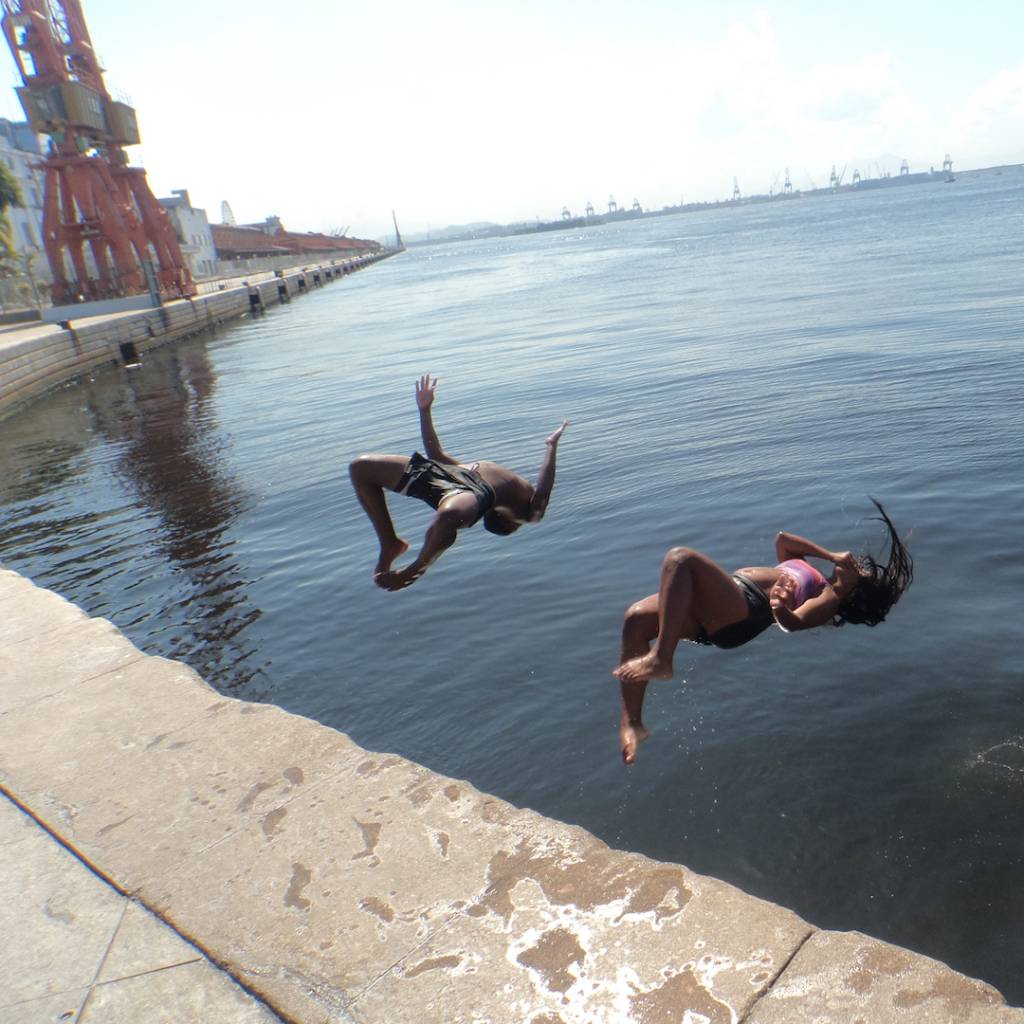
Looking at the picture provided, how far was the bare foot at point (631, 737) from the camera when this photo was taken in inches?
163

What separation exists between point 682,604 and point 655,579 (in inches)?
206

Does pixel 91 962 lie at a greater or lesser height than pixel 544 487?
lesser

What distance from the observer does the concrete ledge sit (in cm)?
334

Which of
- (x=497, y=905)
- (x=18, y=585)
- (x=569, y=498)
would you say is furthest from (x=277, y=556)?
(x=497, y=905)

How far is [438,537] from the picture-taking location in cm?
473

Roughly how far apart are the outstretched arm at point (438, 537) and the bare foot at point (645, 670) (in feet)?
3.71

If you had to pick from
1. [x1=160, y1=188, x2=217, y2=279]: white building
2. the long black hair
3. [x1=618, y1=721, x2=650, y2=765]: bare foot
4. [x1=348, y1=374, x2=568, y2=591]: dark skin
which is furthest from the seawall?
[x1=160, y1=188, x2=217, y2=279]: white building

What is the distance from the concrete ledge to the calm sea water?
1479 mm

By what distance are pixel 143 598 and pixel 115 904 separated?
6.29 meters

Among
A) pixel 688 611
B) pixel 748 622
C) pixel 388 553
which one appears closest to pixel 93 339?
pixel 388 553

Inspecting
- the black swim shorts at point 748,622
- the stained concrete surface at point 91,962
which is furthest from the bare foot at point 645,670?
the stained concrete surface at point 91,962

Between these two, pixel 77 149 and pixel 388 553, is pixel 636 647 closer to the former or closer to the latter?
pixel 388 553

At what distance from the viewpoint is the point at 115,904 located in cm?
405

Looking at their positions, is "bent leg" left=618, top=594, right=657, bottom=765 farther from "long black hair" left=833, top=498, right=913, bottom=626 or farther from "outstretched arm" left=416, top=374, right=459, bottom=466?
"outstretched arm" left=416, top=374, right=459, bottom=466
